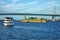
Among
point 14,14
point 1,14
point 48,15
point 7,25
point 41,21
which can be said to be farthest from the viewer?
point 41,21

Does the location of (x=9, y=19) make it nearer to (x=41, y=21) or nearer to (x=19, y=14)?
(x=19, y=14)

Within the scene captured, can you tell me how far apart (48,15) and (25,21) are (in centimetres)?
1403

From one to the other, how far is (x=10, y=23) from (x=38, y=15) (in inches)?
1451

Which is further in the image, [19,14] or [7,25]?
[19,14]

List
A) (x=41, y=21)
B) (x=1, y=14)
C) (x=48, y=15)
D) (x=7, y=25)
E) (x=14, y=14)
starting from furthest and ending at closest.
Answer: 1. (x=41, y=21)
2. (x=48, y=15)
3. (x=14, y=14)
4. (x=1, y=14)
5. (x=7, y=25)

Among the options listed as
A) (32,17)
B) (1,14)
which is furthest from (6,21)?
(32,17)

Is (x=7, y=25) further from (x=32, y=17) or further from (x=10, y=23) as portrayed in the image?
(x=32, y=17)

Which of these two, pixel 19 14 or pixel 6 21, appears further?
pixel 19 14

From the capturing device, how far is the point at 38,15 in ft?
311

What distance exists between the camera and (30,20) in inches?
3984

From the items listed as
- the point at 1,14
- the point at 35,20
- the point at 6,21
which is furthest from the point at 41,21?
the point at 6,21

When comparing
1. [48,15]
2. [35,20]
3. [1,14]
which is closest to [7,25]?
[1,14]

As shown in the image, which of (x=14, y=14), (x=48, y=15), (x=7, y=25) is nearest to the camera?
(x=7, y=25)

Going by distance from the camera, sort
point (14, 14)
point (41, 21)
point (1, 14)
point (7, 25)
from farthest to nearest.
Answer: point (41, 21)
point (14, 14)
point (1, 14)
point (7, 25)
